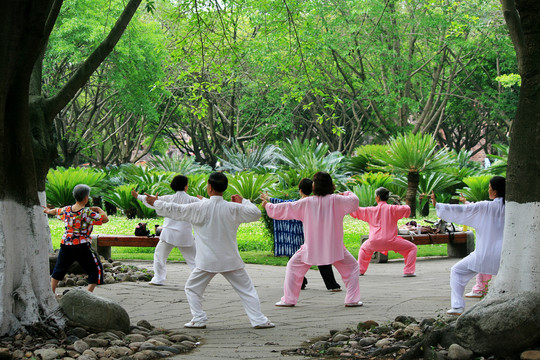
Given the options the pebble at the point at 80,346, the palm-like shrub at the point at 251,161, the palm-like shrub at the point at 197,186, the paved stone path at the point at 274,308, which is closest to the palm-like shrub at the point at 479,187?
the palm-like shrub at the point at 197,186

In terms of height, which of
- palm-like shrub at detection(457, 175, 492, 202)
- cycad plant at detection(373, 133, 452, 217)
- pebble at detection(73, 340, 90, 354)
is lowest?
pebble at detection(73, 340, 90, 354)

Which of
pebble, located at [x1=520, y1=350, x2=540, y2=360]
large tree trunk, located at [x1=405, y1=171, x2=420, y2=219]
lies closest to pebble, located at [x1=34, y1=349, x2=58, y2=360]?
pebble, located at [x1=520, y1=350, x2=540, y2=360]

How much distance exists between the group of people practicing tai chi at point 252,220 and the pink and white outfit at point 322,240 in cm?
1

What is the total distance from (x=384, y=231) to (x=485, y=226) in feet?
12.9

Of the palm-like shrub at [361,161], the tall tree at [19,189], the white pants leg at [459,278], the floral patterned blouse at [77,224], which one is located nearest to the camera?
the tall tree at [19,189]

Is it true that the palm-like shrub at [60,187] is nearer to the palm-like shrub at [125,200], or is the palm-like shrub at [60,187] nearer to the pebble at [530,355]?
the palm-like shrub at [125,200]

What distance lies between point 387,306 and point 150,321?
9.01ft

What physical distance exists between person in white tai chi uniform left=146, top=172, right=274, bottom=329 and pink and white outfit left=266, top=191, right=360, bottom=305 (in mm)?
1219

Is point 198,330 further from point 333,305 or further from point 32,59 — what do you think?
point 32,59

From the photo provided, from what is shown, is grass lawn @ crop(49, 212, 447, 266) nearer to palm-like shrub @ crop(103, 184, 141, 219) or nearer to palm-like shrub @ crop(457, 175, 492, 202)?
palm-like shrub @ crop(103, 184, 141, 219)

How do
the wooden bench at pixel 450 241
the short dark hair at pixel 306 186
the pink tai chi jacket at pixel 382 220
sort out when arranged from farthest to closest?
the wooden bench at pixel 450 241 → the pink tai chi jacket at pixel 382 220 → the short dark hair at pixel 306 186

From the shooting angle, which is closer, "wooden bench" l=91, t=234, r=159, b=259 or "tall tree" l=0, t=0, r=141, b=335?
"tall tree" l=0, t=0, r=141, b=335

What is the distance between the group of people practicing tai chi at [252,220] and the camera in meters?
7.10

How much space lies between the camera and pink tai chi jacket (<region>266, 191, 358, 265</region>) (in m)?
8.30
